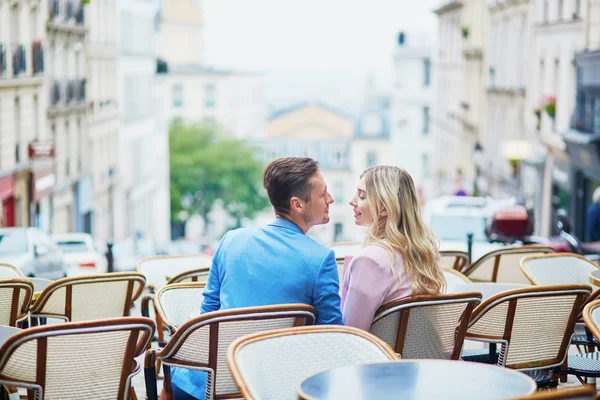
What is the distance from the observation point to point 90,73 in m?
43.1

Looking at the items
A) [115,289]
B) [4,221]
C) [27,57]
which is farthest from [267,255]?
[27,57]

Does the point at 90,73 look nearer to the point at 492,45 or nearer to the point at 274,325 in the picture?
the point at 492,45

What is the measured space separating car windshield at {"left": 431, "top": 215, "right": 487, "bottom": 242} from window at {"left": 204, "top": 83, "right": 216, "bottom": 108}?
7580 centimetres

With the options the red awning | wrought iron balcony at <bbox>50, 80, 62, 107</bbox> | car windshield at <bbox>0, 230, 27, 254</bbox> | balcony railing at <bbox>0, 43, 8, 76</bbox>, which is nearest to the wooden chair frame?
car windshield at <bbox>0, 230, 27, 254</bbox>

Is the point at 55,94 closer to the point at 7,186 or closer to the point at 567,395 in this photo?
the point at 7,186

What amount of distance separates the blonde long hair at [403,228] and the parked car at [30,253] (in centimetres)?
832

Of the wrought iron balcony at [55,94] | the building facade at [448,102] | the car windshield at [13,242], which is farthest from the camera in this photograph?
the building facade at [448,102]

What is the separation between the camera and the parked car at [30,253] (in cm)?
1329

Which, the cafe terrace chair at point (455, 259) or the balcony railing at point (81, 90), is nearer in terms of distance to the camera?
the cafe terrace chair at point (455, 259)

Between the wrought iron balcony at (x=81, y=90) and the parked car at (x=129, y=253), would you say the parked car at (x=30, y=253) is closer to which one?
the parked car at (x=129, y=253)

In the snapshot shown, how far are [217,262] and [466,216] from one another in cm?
1233

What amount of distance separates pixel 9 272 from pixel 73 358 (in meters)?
3.04

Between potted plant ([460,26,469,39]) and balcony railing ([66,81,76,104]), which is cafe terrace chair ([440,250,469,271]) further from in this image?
potted plant ([460,26,469,39])

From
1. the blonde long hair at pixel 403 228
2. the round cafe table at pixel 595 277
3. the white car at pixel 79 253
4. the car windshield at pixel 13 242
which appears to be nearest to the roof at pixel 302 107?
the white car at pixel 79 253
